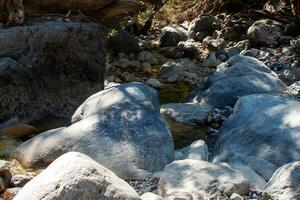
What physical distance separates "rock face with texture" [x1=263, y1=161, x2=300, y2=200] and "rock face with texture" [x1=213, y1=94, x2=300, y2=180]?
85 centimetres

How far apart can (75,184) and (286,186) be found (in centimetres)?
167

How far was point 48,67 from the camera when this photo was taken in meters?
6.89

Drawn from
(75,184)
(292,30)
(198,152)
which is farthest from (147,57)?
(75,184)

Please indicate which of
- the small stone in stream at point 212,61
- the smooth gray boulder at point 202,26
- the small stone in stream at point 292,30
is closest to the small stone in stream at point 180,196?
the small stone in stream at point 212,61

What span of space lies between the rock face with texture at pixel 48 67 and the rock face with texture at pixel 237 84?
1872 millimetres

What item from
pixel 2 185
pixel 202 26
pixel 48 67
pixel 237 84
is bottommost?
pixel 202 26

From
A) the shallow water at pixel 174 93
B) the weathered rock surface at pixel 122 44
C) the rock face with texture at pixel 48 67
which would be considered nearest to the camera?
the rock face with texture at pixel 48 67

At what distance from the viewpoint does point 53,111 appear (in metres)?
6.93

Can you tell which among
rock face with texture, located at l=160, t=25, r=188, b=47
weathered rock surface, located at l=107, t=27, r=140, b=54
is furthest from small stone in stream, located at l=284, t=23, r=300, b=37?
weathered rock surface, located at l=107, t=27, r=140, b=54

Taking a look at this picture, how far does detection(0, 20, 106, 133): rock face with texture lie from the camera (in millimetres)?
6543

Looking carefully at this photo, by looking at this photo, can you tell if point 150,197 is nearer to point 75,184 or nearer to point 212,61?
point 75,184

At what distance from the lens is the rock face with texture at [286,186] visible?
394 cm

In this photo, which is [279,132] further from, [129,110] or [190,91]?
[190,91]

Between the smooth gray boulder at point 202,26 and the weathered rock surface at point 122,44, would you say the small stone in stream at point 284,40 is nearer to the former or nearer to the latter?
the smooth gray boulder at point 202,26
